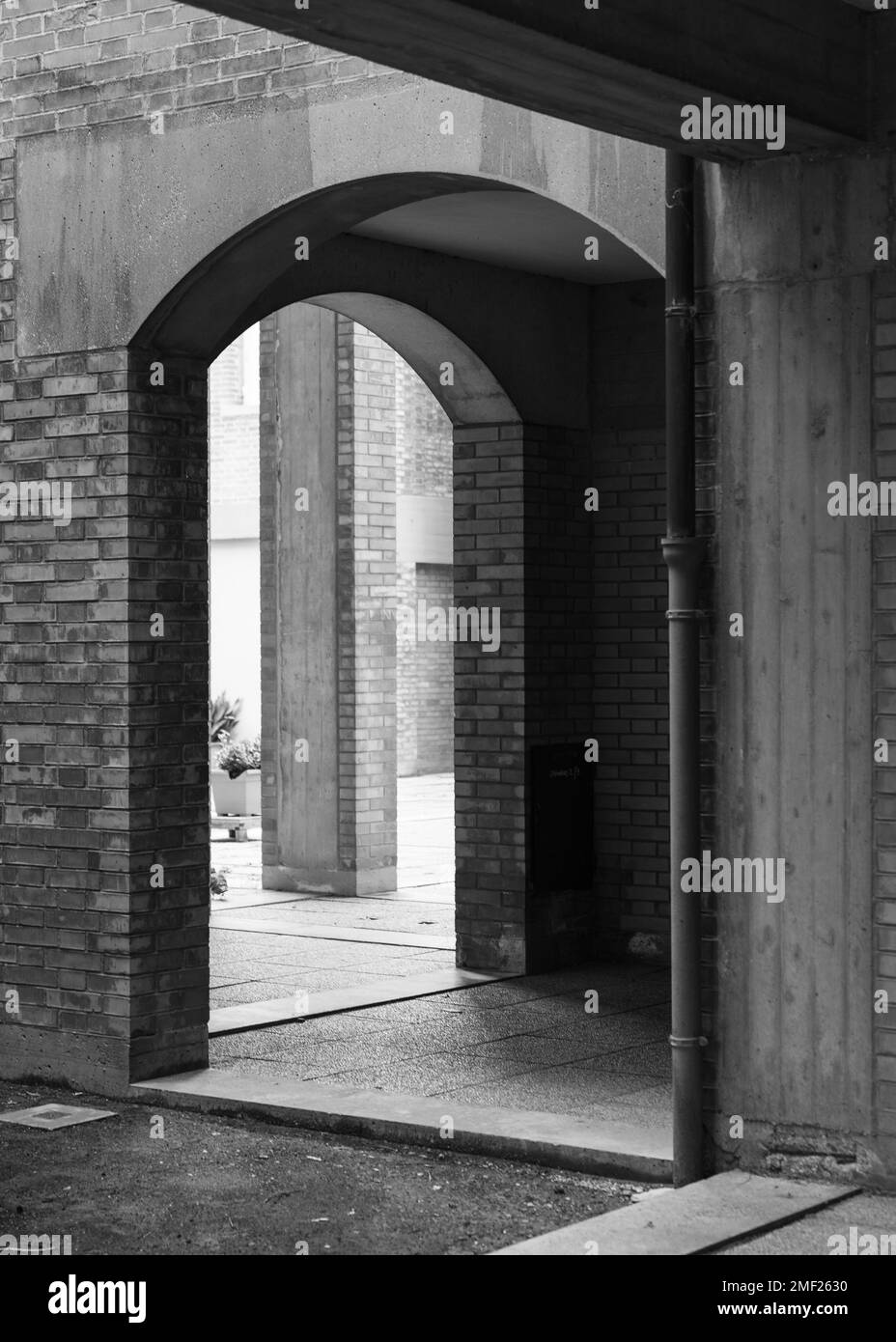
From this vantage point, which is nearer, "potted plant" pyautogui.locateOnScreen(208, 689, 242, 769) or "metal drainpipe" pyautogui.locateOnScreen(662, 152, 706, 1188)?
"metal drainpipe" pyautogui.locateOnScreen(662, 152, 706, 1188)

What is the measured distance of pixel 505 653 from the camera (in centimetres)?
984

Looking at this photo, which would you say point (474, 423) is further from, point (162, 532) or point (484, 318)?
point (162, 532)

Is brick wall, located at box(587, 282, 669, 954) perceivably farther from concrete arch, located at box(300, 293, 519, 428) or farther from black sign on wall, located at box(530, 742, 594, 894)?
concrete arch, located at box(300, 293, 519, 428)

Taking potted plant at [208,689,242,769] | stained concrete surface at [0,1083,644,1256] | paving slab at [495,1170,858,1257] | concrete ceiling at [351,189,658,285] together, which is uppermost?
concrete ceiling at [351,189,658,285]

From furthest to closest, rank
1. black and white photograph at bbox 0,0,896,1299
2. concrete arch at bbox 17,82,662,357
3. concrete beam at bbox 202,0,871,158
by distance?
concrete arch at bbox 17,82,662,357 → black and white photograph at bbox 0,0,896,1299 → concrete beam at bbox 202,0,871,158

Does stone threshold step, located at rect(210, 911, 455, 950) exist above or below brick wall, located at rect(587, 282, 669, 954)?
below

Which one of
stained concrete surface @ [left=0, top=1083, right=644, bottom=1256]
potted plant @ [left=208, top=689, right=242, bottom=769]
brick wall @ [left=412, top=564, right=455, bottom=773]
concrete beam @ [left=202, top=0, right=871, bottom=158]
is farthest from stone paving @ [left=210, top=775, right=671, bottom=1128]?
brick wall @ [left=412, top=564, right=455, bottom=773]

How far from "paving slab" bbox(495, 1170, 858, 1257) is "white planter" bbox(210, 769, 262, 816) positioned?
13.2 metres

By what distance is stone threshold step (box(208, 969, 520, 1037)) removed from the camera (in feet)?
28.1

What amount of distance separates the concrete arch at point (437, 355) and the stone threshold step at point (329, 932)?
3.03 metres

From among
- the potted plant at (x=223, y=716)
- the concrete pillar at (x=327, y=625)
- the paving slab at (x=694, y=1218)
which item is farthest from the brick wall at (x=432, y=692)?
the paving slab at (x=694, y=1218)

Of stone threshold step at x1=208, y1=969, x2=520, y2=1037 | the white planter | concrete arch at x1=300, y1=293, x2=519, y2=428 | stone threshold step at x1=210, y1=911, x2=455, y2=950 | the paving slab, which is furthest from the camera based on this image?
the white planter

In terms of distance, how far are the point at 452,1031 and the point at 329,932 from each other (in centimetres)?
316

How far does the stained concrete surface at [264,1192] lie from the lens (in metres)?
5.58
